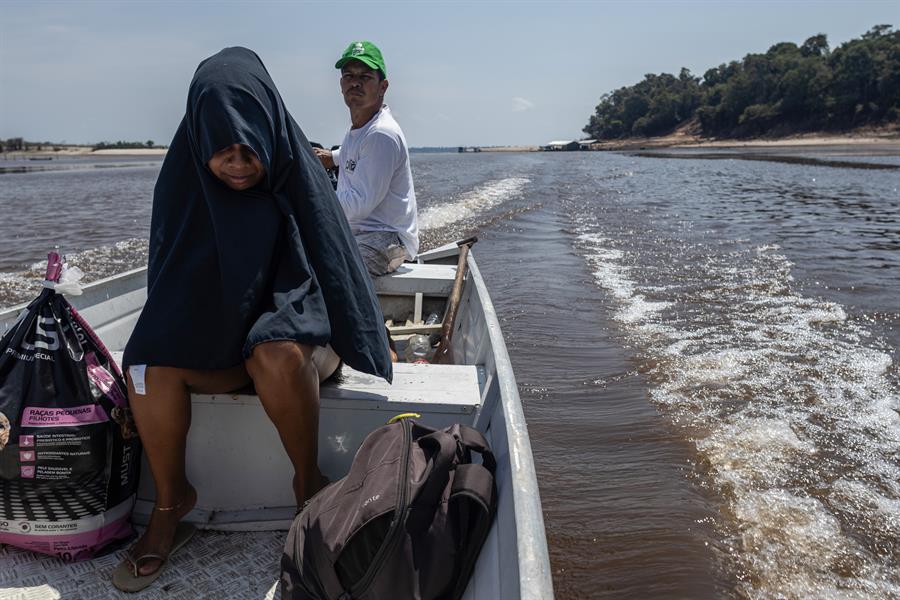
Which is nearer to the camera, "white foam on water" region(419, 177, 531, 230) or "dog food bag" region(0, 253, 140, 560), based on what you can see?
"dog food bag" region(0, 253, 140, 560)

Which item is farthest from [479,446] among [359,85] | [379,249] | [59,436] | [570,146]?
[570,146]

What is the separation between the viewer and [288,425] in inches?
74.1

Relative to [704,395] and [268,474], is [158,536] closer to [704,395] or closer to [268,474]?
[268,474]

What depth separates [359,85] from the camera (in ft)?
10.8

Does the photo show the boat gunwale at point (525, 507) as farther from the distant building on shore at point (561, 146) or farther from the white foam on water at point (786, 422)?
the distant building on shore at point (561, 146)

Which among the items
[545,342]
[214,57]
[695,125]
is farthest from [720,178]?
[695,125]

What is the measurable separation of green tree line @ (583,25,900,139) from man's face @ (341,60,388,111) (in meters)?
75.3

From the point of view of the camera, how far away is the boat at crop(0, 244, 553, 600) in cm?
154

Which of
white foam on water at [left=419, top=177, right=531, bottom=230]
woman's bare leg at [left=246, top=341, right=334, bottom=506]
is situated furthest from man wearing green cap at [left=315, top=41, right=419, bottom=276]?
white foam on water at [left=419, top=177, right=531, bottom=230]

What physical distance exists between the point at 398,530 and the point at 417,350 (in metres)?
2.10

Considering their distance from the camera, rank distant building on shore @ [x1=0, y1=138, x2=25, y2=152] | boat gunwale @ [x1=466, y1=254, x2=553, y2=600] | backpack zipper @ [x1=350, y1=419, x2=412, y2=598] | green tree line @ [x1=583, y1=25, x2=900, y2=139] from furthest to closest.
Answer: distant building on shore @ [x1=0, y1=138, x2=25, y2=152]
green tree line @ [x1=583, y1=25, x2=900, y2=139]
backpack zipper @ [x1=350, y1=419, x2=412, y2=598]
boat gunwale @ [x1=466, y1=254, x2=553, y2=600]

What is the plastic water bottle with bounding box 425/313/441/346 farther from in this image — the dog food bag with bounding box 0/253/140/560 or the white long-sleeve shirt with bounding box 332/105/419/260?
the dog food bag with bounding box 0/253/140/560

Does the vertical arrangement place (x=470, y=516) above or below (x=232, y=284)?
below

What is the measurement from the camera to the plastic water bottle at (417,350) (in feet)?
11.3
